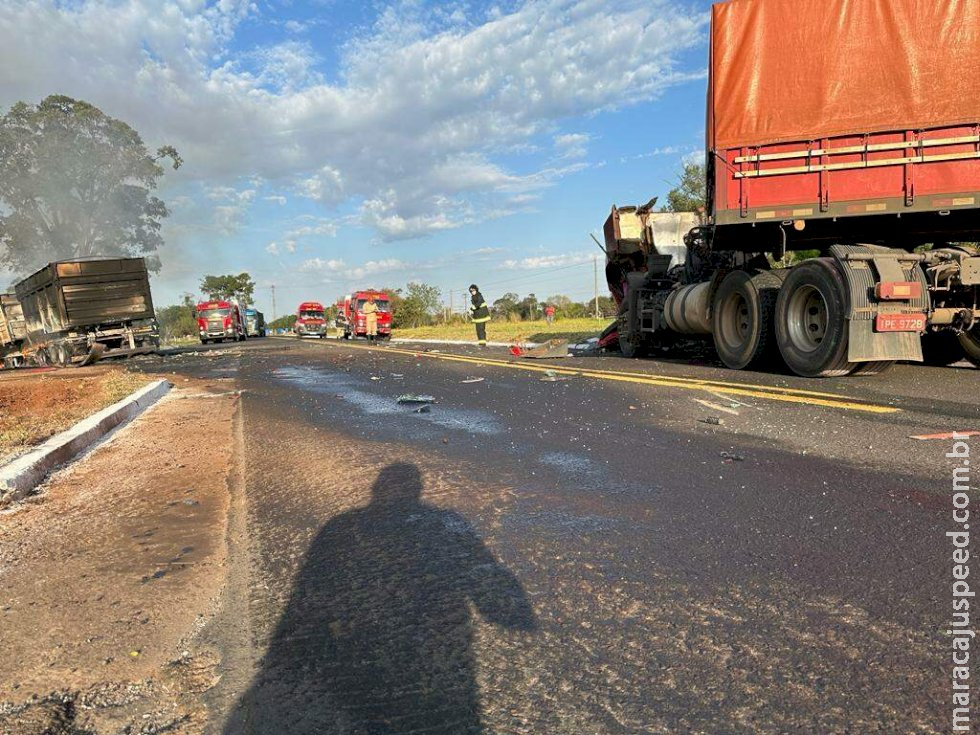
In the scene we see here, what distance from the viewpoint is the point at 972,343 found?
8.01 m

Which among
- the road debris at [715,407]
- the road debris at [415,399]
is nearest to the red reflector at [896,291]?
the road debris at [715,407]

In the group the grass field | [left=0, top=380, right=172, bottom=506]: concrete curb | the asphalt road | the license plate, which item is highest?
the license plate

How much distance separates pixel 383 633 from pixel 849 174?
25.0 ft

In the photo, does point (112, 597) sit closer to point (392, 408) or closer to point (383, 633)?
point (383, 633)

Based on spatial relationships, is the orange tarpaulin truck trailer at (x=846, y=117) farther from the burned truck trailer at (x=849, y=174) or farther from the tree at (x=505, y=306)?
the tree at (x=505, y=306)

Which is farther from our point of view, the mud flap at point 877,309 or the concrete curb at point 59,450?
the mud flap at point 877,309

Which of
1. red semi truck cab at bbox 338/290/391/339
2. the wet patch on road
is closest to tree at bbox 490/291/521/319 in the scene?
red semi truck cab at bbox 338/290/391/339

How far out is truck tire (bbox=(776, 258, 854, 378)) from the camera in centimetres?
704

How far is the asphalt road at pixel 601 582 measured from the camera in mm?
1621

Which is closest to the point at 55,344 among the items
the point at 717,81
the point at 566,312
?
the point at 717,81

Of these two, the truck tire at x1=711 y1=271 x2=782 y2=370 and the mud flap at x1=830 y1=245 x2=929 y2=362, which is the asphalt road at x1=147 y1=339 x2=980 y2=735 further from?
the truck tire at x1=711 y1=271 x2=782 y2=370

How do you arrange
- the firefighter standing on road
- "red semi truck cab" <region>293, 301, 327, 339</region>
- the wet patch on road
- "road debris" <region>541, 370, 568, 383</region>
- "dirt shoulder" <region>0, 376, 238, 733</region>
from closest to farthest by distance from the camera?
"dirt shoulder" <region>0, 376, 238, 733</region> < the wet patch on road < "road debris" <region>541, 370, 568, 383</region> < the firefighter standing on road < "red semi truck cab" <region>293, 301, 327, 339</region>

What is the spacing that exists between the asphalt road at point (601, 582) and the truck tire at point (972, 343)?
387 centimetres

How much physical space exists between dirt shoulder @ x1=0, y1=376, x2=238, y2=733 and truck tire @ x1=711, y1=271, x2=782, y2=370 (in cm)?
680
